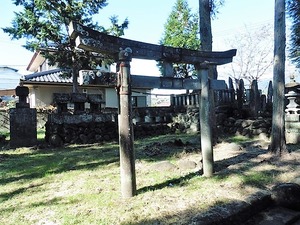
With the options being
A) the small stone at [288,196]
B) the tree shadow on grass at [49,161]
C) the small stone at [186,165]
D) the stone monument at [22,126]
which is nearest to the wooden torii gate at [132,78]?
the small stone at [186,165]

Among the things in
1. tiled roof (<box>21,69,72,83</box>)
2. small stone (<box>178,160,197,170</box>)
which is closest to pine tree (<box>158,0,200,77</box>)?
tiled roof (<box>21,69,72,83</box>)

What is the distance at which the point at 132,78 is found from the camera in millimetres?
3779

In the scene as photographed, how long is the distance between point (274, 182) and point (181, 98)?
8502 mm

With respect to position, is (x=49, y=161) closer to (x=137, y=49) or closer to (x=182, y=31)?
(x=137, y=49)

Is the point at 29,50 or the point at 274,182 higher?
the point at 29,50

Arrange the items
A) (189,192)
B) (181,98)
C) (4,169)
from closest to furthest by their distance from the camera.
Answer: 1. (189,192)
2. (4,169)
3. (181,98)

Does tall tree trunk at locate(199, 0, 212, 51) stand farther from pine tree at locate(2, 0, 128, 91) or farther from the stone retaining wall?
pine tree at locate(2, 0, 128, 91)

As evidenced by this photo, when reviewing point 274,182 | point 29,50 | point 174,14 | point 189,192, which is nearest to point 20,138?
point 29,50

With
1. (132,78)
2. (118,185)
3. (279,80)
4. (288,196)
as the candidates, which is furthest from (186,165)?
(279,80)

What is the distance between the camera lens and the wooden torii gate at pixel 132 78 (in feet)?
11.4

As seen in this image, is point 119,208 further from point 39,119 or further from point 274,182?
point 39,119

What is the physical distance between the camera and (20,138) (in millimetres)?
8172

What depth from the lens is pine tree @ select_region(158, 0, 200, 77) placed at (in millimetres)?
19016

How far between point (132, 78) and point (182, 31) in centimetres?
1694
